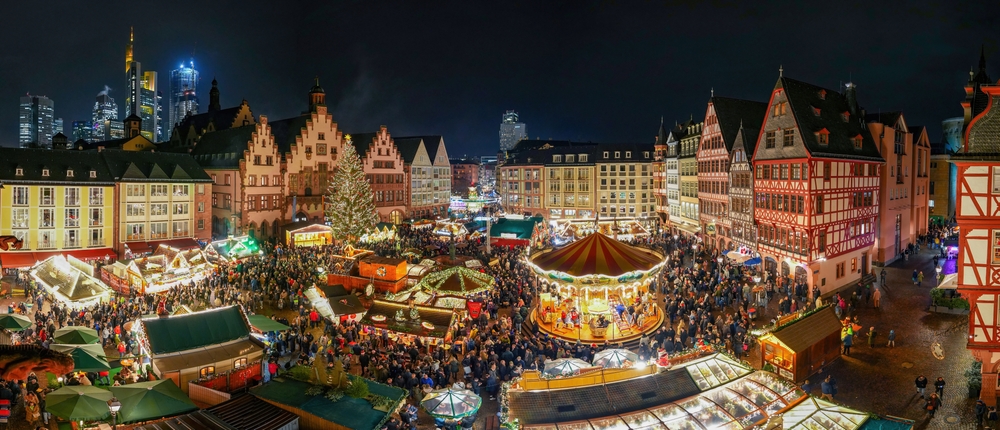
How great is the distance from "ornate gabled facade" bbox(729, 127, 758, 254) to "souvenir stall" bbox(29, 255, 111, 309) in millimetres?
35492

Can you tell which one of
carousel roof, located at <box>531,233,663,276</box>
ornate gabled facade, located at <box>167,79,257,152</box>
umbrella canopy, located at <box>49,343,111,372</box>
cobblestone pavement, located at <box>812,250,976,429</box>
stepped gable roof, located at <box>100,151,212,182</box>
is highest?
ornate gabled facade, located at <box>167,79,257,152</box>

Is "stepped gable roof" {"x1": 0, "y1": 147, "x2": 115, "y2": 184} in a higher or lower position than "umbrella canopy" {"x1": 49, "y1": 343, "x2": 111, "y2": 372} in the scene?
higher

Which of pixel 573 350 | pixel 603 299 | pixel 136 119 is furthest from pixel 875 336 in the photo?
pixel 136 119

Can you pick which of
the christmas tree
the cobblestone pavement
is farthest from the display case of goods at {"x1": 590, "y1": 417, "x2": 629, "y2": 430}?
the christmas tree

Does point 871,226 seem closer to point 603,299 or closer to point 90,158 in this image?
point 603,299

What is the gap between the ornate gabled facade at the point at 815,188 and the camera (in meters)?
30.5

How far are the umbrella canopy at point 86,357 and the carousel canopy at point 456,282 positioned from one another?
12296 millimetres

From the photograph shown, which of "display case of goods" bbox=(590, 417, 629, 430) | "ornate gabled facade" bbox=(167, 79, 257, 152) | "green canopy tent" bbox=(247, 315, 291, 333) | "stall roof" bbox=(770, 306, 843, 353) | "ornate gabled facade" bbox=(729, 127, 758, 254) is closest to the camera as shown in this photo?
"display case of goods" bbox=(590, 417, 629, 430)

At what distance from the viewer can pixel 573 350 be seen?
2072cm

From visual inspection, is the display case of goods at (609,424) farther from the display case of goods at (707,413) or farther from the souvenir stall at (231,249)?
the souvenir stall at (231,249)

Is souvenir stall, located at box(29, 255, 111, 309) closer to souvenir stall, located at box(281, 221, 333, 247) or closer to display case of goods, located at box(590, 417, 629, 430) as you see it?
souvenir stall, located at box(281, 221, 333, 247)

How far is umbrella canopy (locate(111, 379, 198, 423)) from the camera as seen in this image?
14.2 meters

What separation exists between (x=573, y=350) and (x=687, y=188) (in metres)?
35.9

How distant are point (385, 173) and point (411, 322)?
4229 centimetres
